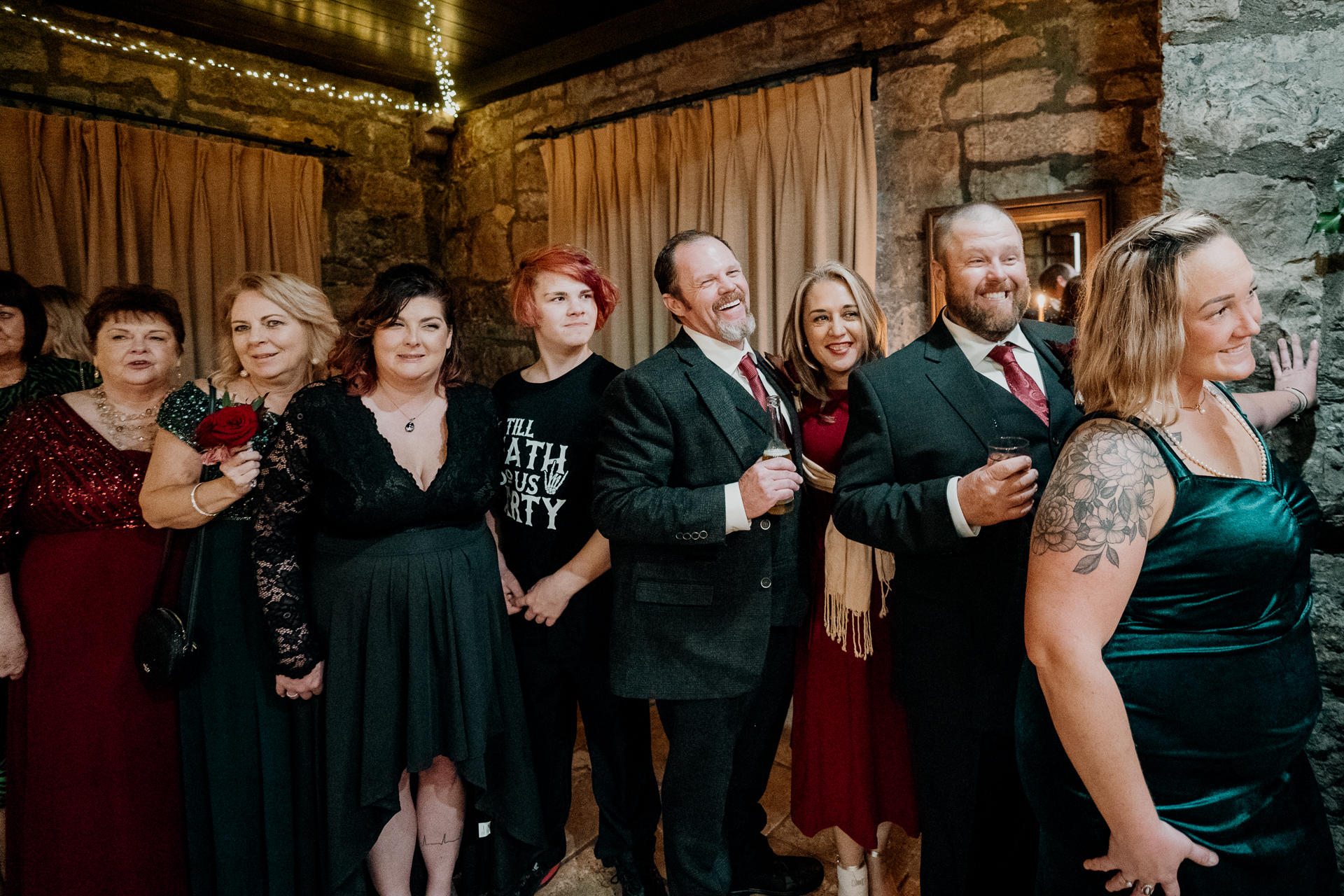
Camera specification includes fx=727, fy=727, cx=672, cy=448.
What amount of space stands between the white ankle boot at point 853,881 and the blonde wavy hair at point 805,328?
1.23m

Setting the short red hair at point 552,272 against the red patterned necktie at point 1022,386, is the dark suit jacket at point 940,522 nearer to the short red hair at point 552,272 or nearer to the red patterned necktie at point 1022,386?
the red patterned necktie at point 1022,386

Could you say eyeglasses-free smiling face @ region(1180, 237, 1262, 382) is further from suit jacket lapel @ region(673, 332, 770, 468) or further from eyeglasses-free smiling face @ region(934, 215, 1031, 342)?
suit jacket lapel @ region(673, 332, 770, 468)

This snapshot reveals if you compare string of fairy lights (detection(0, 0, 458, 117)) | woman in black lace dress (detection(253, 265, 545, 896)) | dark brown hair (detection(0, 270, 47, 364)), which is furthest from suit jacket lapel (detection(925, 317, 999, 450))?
string of fairy lights (detection(0, 0, 458, 117))

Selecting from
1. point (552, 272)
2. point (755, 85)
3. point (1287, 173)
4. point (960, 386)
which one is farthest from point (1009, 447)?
point (755, 85)

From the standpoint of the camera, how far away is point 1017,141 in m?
2.76

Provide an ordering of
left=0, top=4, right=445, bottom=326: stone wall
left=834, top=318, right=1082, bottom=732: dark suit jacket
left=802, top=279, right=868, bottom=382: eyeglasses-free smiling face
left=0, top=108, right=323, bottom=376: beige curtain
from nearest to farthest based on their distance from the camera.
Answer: left=834, top=318, right=1082, bottom=732: dark suit jacket → left=802, top=279, right=868, bottom=382: eyeglasses-free smiling face → left=0, top=108, right=323, bottom=376: beige curtain → left=0, top=4, right=445, bottom=326: stone wall

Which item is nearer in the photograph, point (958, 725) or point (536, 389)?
point (958, 725)

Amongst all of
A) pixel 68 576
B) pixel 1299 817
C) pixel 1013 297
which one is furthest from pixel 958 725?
pixel 68 576

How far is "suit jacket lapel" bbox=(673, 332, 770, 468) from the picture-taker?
1.71m

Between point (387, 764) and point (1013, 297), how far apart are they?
1.81 meters

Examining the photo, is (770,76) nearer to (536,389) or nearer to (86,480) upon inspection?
(536,389)

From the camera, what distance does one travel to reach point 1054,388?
1.67m

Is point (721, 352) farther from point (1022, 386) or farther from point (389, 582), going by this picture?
point (389, 582)

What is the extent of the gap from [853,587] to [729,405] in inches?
21.7
